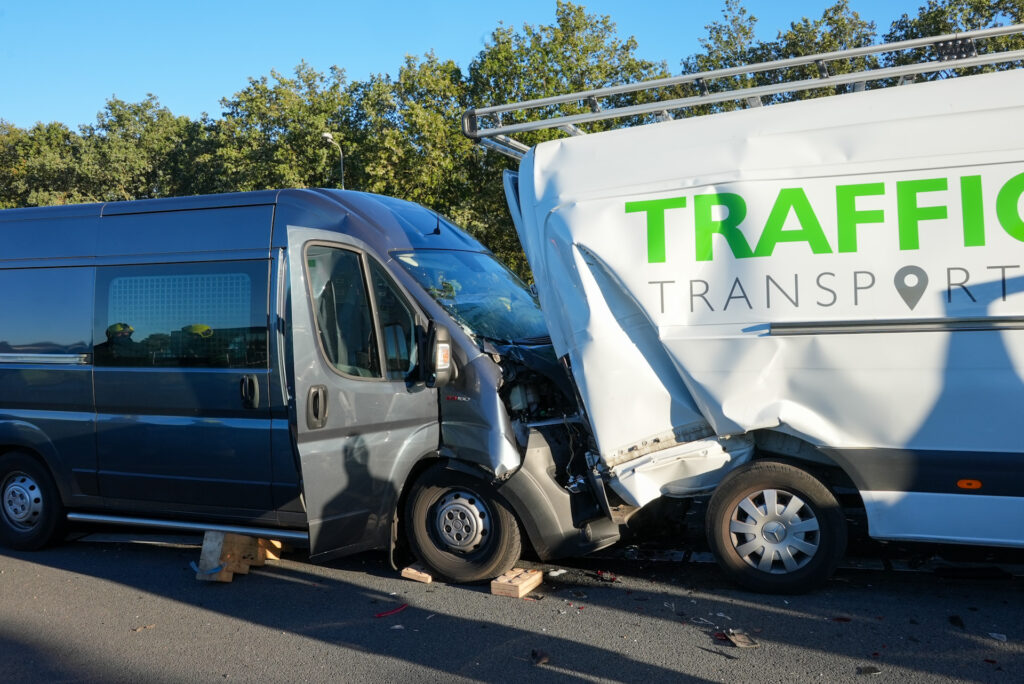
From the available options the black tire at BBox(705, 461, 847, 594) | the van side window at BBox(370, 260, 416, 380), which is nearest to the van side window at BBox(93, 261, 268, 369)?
the van side window at BBox(370, 260, 416, 380)

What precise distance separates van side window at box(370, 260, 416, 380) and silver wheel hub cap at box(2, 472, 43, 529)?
10.3ft

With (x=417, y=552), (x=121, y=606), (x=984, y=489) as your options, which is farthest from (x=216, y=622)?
(x=984, y=489)

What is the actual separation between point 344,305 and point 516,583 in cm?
202

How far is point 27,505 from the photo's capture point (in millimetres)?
6926

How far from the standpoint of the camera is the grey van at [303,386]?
5.59m

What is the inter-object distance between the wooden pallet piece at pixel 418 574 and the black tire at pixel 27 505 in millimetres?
2842

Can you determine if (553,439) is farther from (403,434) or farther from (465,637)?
(465,637)

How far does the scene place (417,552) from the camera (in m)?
5.84

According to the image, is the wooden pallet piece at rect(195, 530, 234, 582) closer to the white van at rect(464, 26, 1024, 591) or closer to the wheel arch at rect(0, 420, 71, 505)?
the wheel arch at rect(0, 420, 71, 505)

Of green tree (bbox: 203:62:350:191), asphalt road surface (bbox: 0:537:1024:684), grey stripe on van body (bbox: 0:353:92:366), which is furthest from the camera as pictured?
green tree (bbox: 203:62:350:191)

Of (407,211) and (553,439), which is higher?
(407,211)

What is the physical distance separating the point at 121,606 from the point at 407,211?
3.21 meters

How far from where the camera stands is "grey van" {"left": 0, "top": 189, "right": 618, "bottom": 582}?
559cm

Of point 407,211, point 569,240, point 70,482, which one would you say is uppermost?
point 407,211
